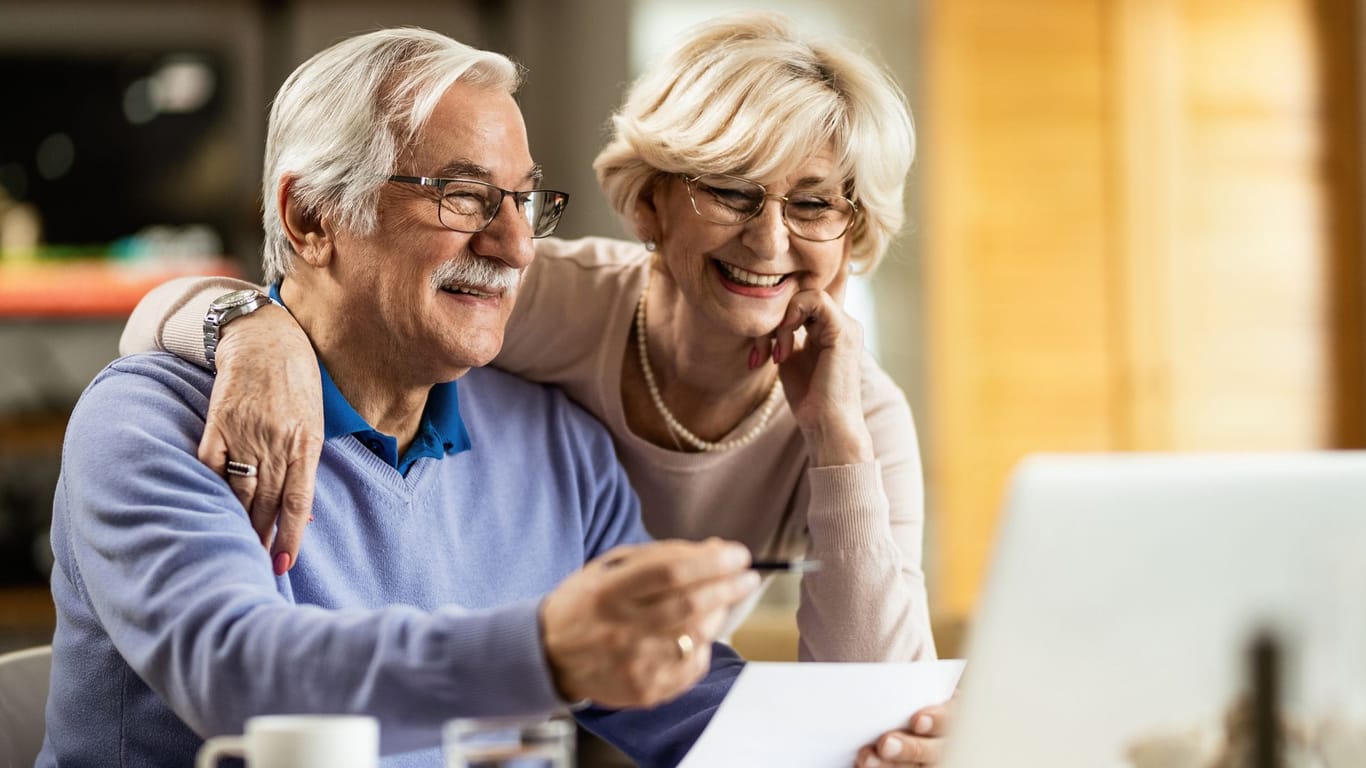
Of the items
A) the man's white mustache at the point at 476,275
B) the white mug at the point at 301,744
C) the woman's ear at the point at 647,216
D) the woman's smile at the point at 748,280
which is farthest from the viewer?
the woman's ear at the point at 647,216

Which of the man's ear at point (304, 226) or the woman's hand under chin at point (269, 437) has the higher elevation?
the man's ear at point (304, 226)

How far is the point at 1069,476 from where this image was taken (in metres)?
0.80

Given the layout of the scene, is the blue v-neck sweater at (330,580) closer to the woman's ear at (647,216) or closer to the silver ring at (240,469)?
the silver ring at (240,469)

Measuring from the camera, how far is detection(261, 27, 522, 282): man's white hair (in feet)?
4.65

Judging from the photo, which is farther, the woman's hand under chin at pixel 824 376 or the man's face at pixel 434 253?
the woman's hand under chin at pixel 824 376

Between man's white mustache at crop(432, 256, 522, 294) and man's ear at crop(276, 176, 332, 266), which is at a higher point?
man's ear at crop(276, 176, 332, 266)

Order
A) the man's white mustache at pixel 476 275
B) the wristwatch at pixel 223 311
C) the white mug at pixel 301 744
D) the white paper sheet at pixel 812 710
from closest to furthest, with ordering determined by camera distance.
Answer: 1. the white mug at pixel 301 744
2. the white paper sheet at pixel 812 710
3. the wristwatch at pixel 223 311
4. the man's white mustache at pixel 476 275

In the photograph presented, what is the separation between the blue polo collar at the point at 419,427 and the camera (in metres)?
1.40

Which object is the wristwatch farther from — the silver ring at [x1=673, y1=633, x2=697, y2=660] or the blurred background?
the blurred background

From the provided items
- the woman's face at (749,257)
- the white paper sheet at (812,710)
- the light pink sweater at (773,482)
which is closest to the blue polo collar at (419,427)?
the light pink sweater at (773,482)

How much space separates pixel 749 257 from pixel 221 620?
0.86 meters

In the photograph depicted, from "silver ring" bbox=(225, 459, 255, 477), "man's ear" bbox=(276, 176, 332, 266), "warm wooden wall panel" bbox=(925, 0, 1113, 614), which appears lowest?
"warm wooden wall panel" bbox=(925, 0, 1113, 614)

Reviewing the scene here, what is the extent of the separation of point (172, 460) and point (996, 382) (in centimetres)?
335

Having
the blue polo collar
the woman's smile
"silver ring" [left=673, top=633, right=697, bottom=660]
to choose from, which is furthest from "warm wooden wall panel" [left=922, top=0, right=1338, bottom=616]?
"silver ring" [left=673, top=633, right=697, bottom=660]
